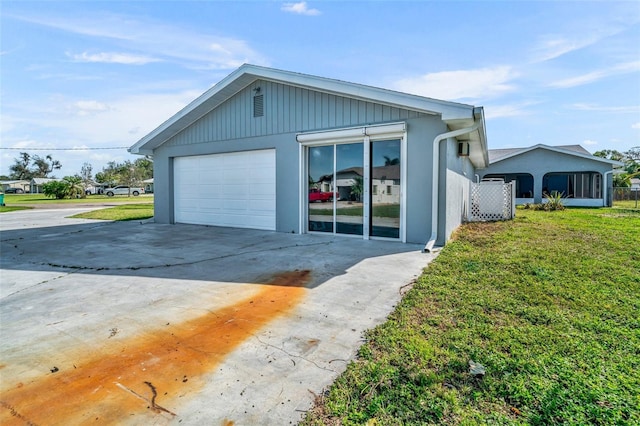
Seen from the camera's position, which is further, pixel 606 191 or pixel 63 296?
pixel 606 191

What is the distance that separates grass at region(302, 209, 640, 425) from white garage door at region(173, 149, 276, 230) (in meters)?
5.70

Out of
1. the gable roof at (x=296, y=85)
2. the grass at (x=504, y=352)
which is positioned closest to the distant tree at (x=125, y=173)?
the gable roof at (x=296, y=85)

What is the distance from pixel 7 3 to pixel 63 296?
26.1ft

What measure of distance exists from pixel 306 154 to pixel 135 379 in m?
6.91

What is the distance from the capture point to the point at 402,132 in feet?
23.2

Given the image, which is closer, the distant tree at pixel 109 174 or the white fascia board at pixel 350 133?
the white fascia board at pixel 350 133

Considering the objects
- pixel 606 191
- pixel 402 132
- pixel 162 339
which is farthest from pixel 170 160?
pixel 606 191

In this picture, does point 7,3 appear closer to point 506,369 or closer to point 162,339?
point 162,339

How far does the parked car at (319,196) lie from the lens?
821cm

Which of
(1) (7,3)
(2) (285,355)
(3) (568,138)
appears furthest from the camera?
(3) (568,138)

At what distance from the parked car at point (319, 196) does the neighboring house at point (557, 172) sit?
16855mm

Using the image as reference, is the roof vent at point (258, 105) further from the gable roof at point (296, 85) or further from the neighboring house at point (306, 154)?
the gable roof at point (296, 85)

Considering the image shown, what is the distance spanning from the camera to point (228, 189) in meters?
10.3

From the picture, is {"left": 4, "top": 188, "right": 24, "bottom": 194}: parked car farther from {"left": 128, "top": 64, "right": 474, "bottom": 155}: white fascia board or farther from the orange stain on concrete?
the orange stain on concrete
